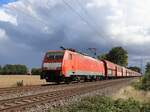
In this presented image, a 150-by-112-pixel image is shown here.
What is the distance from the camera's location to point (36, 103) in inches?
664

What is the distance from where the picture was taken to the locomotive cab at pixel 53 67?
33938 millimetres

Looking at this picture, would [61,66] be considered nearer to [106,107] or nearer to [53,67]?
[53,67]

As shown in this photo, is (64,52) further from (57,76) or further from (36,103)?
(36,103)

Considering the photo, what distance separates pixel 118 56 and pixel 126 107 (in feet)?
501

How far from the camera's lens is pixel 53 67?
34.2 m

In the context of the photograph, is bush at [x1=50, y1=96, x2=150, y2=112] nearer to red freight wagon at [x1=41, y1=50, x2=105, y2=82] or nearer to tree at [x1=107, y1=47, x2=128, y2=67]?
red freight wagon at [x1=41, y1=50, x2=105, y2=82]

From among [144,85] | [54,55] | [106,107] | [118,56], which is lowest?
[106,107]

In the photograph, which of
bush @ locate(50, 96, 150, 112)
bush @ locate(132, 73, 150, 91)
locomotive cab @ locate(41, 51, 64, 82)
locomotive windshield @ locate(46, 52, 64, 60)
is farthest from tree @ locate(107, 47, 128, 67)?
bush @ locate(50, 96, 150, 112)

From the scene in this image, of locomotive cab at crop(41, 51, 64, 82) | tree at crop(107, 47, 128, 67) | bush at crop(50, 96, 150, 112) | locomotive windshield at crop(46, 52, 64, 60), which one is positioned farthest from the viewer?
tree at crop(107, 47, 128, 67)

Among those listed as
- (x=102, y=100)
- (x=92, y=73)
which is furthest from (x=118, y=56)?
(x=102, y=100)

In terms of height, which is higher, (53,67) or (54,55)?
(54,55)

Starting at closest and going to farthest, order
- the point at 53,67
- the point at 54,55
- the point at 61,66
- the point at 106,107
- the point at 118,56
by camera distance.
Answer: the point at 106,107, the point at 61,66, the point at 53,67, the point at 54,55, the point at 118,56

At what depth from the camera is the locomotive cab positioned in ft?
111

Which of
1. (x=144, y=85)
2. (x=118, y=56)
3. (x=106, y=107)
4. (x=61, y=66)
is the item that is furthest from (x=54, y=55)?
(x=118, y=56)
